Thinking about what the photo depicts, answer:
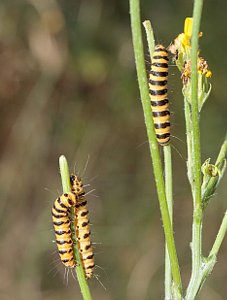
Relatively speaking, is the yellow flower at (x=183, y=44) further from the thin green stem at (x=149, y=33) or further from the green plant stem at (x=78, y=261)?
the green plant stem at (x=78, y=261)

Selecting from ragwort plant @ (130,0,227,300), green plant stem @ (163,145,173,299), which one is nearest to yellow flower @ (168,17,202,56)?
ragwort plant @ (130,0,227,300)

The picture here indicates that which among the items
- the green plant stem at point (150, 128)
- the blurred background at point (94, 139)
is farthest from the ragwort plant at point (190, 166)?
the blurred background at point (94, 139)

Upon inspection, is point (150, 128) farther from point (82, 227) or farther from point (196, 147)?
Result: point (82, 227)

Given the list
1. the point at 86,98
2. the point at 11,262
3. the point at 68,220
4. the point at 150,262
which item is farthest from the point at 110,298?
the point at 68,220

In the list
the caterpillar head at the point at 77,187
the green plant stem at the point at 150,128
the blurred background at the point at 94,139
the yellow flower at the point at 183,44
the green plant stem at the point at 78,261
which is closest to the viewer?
the green plant stem at the point at 150,128

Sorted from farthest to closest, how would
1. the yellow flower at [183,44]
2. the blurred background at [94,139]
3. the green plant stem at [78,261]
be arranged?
the blurred background at [94,139]
the yellow flower at [183,44]
the green plant stem at [78,261]

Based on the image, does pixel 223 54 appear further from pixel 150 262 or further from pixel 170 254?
pixel 170 254
